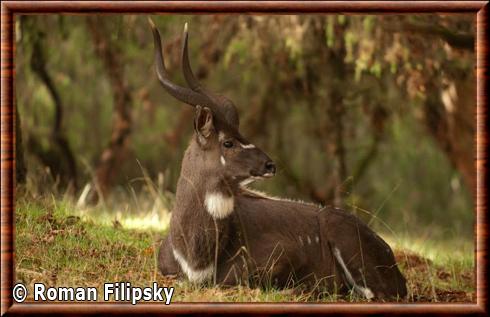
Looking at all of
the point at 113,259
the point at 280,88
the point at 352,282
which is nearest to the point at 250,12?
the point at 113,259

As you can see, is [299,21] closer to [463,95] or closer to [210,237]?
[463,95]

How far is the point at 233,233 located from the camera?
8617 mm

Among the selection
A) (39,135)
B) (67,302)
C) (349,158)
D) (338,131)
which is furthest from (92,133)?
(67,302)

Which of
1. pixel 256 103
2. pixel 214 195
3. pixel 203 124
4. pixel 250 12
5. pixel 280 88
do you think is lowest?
pixel 256 103

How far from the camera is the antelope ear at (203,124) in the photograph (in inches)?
329

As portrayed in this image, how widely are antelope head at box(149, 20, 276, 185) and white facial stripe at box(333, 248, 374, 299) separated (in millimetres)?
1239

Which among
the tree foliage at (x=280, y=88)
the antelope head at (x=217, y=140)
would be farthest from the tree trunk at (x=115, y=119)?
the antelope head at (x=217, y=140)

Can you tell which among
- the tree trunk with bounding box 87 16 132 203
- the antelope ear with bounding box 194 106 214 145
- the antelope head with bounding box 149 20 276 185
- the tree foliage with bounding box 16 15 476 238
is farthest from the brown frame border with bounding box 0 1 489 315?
the tree trunk with bounding box 87 16 132 203

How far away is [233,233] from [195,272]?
1.75 feet

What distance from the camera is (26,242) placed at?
8.77m

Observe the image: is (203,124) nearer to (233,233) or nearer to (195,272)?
(233,233)

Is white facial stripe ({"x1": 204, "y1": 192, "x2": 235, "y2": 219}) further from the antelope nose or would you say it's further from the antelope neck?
the antelope nose

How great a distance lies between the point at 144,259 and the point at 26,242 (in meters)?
1.10

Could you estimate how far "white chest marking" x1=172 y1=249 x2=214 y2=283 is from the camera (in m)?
8.34
